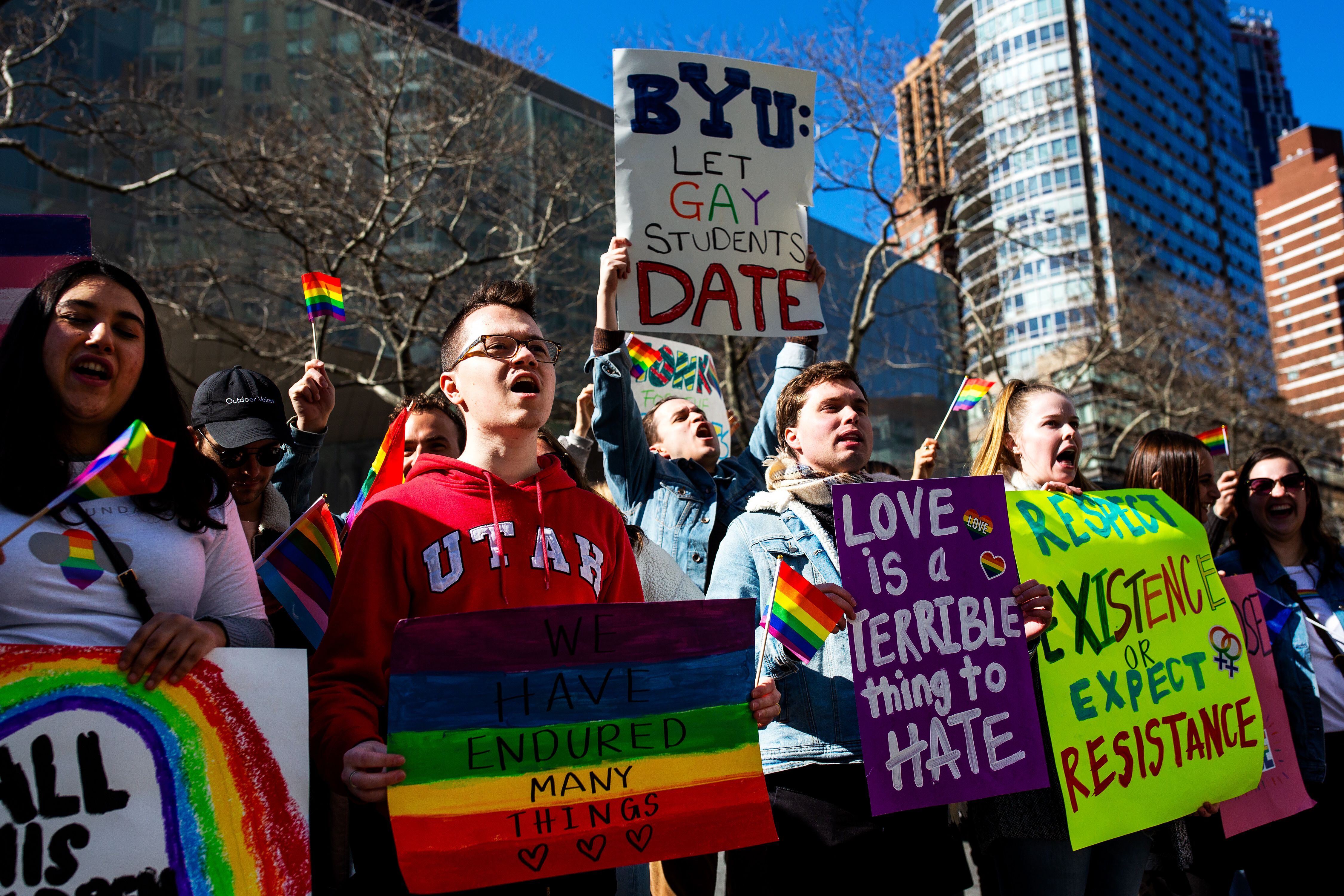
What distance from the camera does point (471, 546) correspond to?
2012 mm

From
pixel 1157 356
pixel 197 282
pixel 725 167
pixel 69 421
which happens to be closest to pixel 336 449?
pixel 197 282

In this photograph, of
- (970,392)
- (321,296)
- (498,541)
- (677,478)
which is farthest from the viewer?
(970,392)

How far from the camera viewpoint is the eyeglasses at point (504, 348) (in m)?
2.18

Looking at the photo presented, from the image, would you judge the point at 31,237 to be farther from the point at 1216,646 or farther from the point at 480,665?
the point at 1216,646

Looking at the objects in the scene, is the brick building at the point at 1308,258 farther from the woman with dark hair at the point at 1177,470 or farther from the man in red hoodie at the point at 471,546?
the man in red hoodie at the point at 471,546

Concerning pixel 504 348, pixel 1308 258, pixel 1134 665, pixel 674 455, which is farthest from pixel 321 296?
pixel 1308 258

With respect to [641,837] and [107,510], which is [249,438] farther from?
[641,837]

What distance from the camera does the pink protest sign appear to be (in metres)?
3.06

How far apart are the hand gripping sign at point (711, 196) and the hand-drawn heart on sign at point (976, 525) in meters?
1.26

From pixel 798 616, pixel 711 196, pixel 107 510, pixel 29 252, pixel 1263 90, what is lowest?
pixel 798 616

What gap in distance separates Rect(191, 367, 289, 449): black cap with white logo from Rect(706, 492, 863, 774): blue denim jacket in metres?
1.46

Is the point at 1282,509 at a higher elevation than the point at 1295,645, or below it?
higher

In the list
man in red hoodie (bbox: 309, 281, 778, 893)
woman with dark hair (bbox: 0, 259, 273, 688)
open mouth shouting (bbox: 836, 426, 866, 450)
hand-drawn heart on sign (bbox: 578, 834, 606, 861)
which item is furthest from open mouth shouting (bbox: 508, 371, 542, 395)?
open mouth shouting (bbox: 836, 426, 866, 450)

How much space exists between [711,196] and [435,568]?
2272mm
